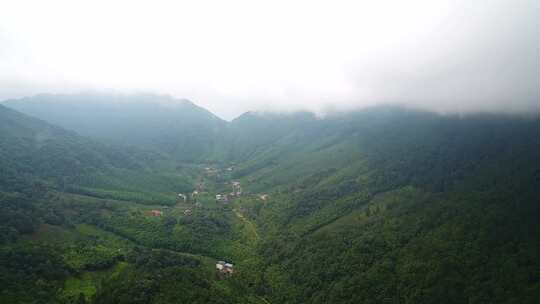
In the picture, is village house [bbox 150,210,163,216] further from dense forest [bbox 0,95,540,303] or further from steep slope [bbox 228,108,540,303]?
steep slope [bbox 228,108,540,303]

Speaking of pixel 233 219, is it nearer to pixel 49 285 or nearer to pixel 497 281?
pixel 49 285

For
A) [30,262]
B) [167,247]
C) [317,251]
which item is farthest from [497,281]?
[30,262]

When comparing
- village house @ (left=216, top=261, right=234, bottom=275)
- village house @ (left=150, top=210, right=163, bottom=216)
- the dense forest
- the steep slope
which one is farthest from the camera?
village house @ (left=150, top=210, right=163, bottom=216)

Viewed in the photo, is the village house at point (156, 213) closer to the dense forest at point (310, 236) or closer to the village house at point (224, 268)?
the dense forest at point (310, 236)

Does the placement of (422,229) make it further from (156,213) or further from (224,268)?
(156,213)

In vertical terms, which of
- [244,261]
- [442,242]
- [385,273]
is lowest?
[244,261]

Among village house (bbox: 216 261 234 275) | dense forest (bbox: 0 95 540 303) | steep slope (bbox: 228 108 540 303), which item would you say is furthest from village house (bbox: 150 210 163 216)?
village house (bbox: 216 261 234 275)

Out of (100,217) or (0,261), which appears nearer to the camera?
(0,261)

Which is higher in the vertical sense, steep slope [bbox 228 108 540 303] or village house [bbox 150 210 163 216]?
steep slope [bbox 228 108 540 303]
